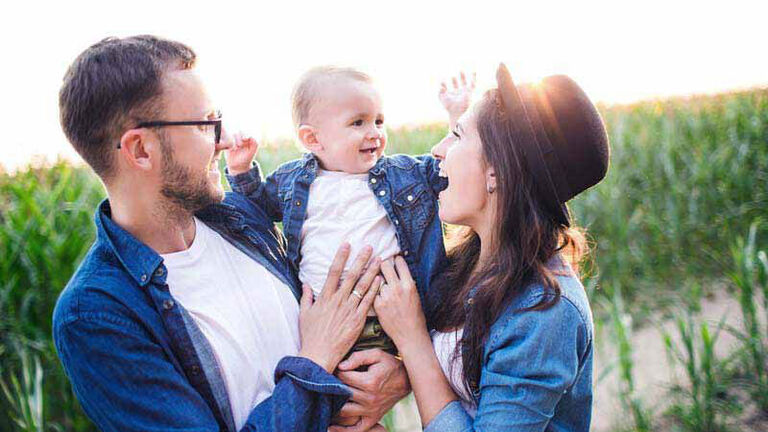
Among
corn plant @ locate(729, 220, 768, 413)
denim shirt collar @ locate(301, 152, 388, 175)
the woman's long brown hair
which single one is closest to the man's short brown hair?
denim shirt collar @ locate(301, 152, 388, 175)

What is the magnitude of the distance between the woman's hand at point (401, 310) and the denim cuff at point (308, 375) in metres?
0.25

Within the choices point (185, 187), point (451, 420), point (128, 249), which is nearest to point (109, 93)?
point (185, 187)

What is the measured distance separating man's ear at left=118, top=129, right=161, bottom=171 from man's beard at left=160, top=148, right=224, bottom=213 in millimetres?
34

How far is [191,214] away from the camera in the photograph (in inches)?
82.0

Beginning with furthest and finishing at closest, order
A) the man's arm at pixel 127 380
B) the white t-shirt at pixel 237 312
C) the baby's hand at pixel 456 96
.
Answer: the baby's hand at pixel 456 96 < the white t-shirt at pixel 237 312 < the man's arm at pixel 127 380

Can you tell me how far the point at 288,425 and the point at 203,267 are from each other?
56cm

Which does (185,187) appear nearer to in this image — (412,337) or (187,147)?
(187,147)

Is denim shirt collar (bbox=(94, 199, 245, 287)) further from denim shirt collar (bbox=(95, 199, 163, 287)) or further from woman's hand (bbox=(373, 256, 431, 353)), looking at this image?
woman's hand (bbox=(373, 256, 431, 353))

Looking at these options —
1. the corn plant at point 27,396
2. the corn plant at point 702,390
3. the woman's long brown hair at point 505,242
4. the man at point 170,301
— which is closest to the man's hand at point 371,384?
the man at point 170,301

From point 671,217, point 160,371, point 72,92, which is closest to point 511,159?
point 160,371

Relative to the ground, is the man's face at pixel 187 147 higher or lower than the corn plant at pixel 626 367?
higher

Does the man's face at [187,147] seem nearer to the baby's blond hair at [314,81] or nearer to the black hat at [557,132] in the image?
the baby's blond hair at [314,81]

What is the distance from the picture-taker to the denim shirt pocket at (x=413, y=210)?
2.36m

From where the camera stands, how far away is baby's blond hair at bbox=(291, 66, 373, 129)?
232 centimetres
